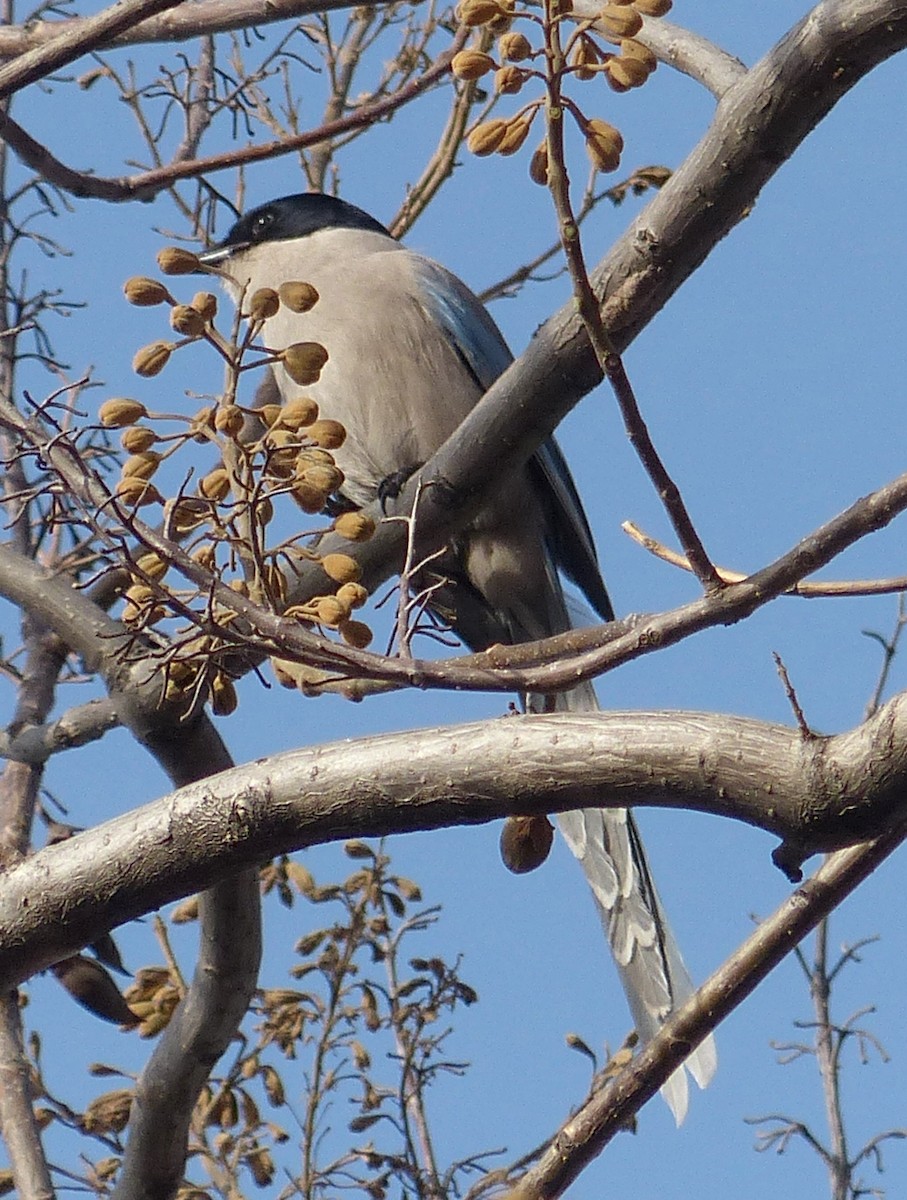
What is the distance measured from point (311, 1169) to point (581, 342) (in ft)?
6.10

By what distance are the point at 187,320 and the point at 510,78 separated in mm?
443

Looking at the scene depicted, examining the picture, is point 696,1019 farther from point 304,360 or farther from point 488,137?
point 488,137

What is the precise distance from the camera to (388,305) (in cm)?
441

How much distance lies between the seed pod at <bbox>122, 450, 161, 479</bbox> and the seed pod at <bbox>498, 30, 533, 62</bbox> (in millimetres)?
593

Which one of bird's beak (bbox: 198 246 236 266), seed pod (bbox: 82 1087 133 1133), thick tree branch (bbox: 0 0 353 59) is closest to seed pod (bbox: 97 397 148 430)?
thick tree branch (bbox: 0 0 353 59)

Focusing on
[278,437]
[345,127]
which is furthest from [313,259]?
[278,437]

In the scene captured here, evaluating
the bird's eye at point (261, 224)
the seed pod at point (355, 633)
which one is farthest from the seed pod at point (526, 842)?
the bird's eye at point (261, 224)

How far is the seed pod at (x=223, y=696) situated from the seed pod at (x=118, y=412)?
0.31 m

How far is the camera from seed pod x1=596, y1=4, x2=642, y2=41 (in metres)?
1.77

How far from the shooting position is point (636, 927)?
136 inches

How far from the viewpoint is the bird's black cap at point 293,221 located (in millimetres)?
4816

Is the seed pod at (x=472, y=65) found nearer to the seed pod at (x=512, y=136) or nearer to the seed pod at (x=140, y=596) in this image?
the seed pod at (x=512, y=136)

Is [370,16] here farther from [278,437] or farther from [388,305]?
[278,437]

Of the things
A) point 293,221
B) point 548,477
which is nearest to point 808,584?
point 548,477
